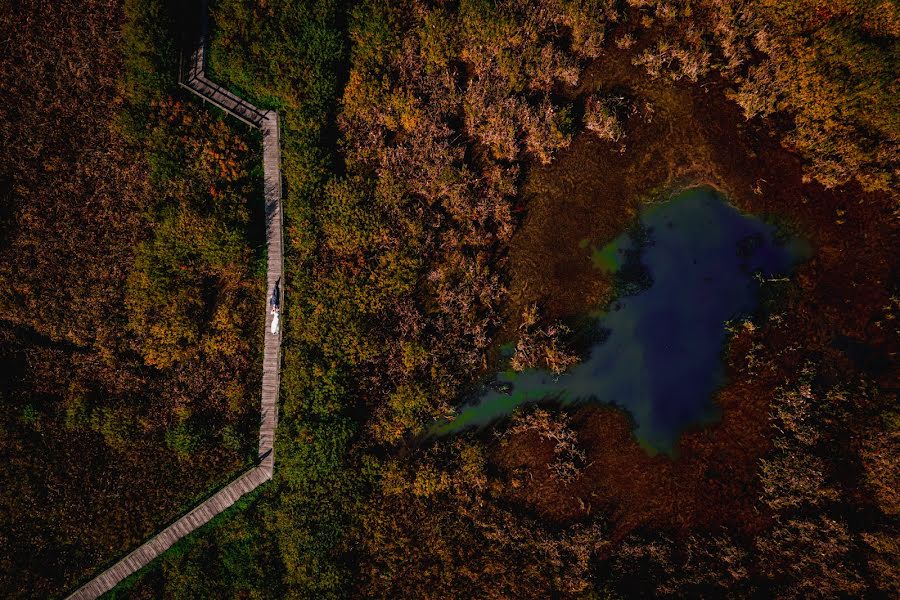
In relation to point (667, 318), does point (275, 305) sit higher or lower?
higher

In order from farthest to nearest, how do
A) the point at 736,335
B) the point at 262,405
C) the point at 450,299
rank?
the point at 736,335 → the point at 450,299 → the point at 262,405

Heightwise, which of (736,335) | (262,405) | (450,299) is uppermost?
(450,299)

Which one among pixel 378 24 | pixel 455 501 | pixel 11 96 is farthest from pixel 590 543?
pixel 11 96

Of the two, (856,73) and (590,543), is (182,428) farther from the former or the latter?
(856,73)

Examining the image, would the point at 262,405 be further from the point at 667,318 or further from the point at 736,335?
the point at 736,335

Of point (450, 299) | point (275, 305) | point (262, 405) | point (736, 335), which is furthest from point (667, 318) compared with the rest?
point (262, 405)

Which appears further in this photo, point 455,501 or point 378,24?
point 455,501

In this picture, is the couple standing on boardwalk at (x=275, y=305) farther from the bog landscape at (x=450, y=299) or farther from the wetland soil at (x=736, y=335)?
the wetland soil at (x=736, y=335)

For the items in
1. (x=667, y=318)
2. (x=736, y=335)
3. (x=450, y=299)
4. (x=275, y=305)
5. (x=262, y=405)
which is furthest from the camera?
(x=667, y=318)

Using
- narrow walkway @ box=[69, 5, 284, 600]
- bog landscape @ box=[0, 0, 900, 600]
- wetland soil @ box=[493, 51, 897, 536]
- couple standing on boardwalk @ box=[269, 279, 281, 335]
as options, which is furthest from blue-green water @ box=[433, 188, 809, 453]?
couple standing on boardwalk @ box=[269, 279, 281, 335]
